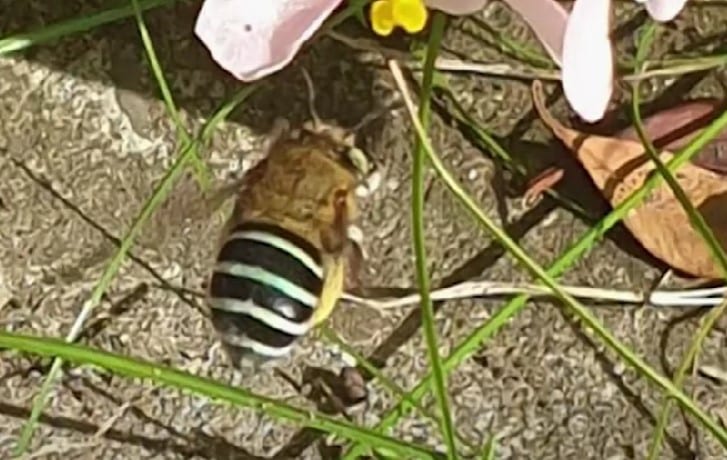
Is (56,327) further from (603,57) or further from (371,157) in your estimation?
(603,57)

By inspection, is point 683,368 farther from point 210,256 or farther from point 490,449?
point 210,256

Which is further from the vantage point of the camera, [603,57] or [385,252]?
[385,252]

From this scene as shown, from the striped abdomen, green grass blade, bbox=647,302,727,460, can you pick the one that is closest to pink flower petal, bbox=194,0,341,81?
the striped abdomen

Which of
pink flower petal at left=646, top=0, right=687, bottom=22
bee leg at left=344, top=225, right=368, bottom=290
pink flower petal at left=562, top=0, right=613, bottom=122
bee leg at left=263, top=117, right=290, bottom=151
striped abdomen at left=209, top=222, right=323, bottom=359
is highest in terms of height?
bee leg at left=263, top=117, right=290, bottom=151

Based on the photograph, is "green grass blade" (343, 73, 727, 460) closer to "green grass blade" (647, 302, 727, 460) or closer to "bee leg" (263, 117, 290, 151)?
"green grass blade" (647, 302, 727, 460)

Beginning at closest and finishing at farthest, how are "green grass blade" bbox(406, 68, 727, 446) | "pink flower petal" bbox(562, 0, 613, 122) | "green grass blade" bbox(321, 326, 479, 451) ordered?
"pink flower petal" bbox(562, 0, 613, 122) < "green grass blade" bbox(406, 68, 727, 446) < "green grass blade" bbox(321, 326, 479, 451)

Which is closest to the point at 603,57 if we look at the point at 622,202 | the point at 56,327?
the point at 622,202

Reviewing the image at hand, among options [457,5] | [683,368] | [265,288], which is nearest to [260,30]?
[457,5]
